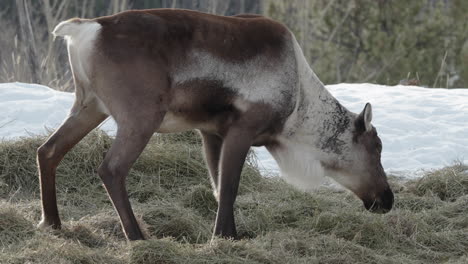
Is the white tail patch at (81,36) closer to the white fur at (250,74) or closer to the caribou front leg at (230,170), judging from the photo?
the white fur at (250,74)

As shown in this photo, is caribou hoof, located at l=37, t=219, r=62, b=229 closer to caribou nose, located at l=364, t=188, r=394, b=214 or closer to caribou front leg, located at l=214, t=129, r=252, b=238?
A: caribou front leg, located at l=214, t=129, r=252, b=238

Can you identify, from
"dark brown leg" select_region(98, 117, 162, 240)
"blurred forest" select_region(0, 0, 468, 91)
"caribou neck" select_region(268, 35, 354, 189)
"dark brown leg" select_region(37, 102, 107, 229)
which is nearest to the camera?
"dark brown leg" select_region(98, 117, 162, 240)

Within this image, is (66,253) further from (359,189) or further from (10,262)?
(359,189)

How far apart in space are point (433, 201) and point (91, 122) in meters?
2.47

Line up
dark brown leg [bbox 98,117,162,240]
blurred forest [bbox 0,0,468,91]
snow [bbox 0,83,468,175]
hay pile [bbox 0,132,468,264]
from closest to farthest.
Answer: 1. hay pile [bbox 0,132,468,264]
2. dark brown leg [bbox 98,117,162,240]
3. snow [bbox 0,83,468,175]
4. blurred forest [bbox 0,0,468,91]

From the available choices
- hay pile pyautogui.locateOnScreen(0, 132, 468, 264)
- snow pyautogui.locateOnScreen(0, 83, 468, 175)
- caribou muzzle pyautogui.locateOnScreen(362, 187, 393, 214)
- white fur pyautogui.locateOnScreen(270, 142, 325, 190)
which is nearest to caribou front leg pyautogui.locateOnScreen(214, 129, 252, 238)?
hay pile pyautogui.locateOnScreen(0, 132, 468, 264)

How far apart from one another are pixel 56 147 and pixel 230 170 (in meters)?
1.04

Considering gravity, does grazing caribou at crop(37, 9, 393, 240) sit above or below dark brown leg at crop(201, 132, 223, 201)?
above

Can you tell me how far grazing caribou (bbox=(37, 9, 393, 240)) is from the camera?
185 inches

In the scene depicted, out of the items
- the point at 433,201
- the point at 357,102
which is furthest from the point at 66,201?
the point at 357,102

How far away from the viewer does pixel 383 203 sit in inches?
220

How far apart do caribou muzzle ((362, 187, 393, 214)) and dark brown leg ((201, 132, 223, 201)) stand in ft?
3.43

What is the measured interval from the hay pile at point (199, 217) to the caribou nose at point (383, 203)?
9cm

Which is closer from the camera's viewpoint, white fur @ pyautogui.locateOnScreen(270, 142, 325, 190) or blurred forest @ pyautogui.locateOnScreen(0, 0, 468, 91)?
white fur @ pyautogui.locateOnScreen(270, 142, 325, 190)
